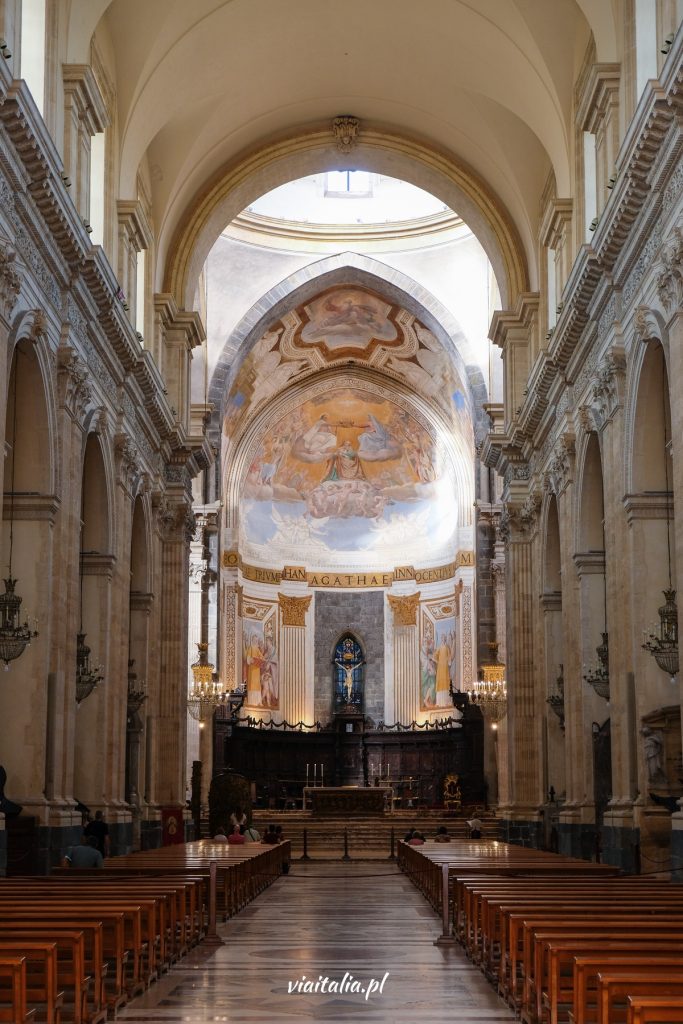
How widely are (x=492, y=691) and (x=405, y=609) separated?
1153cm

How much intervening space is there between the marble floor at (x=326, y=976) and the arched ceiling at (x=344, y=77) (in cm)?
1318

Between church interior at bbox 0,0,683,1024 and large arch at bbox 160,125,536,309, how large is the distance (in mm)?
77

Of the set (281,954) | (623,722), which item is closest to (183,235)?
(623,722)

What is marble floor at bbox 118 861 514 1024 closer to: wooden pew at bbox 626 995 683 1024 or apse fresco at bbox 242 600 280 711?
wooden pew at bbox 626 995 683 1024

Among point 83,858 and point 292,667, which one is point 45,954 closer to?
point 83,858

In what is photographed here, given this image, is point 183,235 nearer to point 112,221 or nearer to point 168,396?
point 168,396

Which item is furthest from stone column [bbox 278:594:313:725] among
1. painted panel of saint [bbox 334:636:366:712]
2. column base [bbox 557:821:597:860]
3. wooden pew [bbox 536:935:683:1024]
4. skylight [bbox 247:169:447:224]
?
wooden pew [bbox 536:935:683:1024]

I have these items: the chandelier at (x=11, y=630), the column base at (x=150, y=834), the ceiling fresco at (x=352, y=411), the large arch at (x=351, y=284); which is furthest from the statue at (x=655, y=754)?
the ceiling fresco at (x=352, y=411)

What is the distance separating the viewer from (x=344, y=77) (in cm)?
2800

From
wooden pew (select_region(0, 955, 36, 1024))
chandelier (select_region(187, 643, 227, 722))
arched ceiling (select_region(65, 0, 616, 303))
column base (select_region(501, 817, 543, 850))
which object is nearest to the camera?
wooden pew (select_region(0, 955, 36, 1024))

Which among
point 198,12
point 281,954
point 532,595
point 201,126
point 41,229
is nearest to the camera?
point 281,954

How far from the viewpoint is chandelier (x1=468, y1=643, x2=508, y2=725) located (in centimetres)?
3803

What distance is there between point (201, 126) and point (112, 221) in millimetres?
4097

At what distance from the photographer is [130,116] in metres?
24.6
